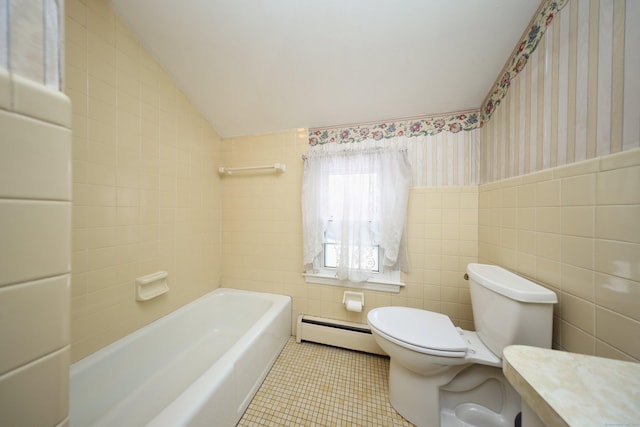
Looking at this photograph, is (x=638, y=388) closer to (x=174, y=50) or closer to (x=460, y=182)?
(x=460, y=182)

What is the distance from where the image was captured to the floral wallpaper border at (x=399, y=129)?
1521 millimetres

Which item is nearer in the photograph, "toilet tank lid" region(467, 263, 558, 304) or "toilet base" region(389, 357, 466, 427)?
"toilet tank lid" region(467, 263, 558, 304)

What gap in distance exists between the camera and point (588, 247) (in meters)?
0.76

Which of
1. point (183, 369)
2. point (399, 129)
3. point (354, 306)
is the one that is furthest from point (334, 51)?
point (183, 369)

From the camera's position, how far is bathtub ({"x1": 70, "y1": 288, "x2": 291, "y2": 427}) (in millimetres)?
944

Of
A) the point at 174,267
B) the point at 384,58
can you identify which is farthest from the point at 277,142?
the point at 174,267

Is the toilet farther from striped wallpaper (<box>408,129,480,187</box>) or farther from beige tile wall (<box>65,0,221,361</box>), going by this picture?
beige tile wall (<box>65,0,221,361</box>)

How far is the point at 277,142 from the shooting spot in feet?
6.11

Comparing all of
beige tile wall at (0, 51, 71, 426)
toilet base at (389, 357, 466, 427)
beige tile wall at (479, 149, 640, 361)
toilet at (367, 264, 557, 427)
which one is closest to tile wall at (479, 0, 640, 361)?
beige tile wall at (479, 149, 640, 361)

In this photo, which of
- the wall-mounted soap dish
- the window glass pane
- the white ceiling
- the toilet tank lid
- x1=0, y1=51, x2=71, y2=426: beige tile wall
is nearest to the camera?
x1=0, y1=51, x2=71, y2=426: beige tile wall

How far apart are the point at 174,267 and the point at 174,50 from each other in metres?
1.46

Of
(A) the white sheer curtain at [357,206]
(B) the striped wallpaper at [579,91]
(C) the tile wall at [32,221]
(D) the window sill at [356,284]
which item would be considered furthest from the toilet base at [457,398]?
(C) the tile wall at [32,221]

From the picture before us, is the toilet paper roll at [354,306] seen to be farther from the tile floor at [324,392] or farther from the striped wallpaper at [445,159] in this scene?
the striped wallpaper at [445,159]

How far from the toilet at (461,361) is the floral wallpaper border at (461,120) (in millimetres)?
1007
